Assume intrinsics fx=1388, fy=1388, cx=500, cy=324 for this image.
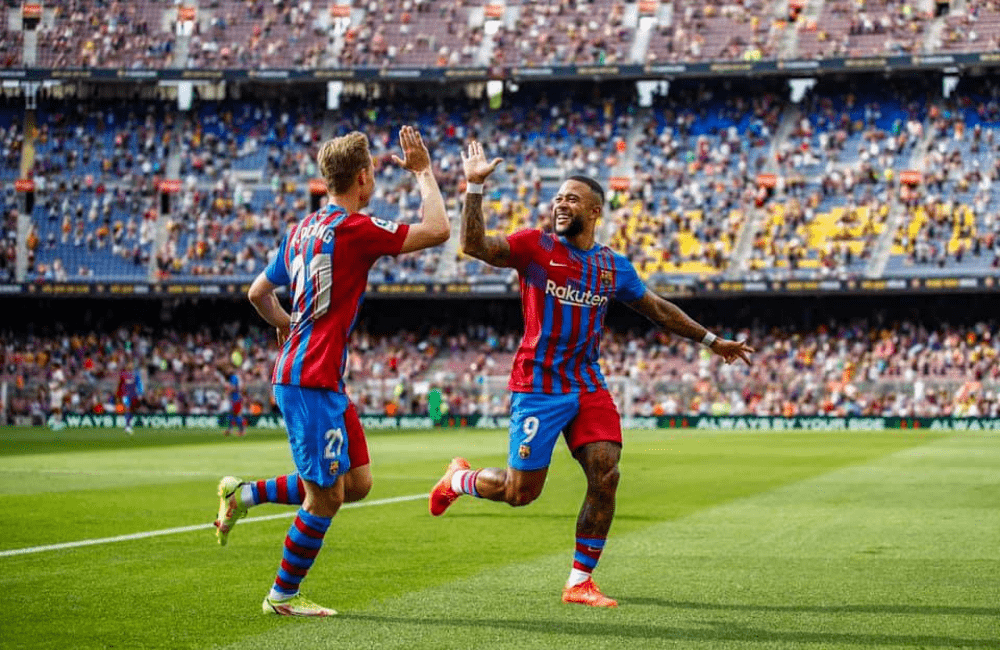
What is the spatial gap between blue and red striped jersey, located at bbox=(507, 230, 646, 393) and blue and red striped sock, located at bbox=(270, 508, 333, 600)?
1.72m

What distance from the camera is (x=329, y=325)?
7621 millimetres

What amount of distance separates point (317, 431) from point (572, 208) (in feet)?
7.85

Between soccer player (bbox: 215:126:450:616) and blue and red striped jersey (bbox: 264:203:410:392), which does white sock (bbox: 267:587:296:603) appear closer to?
soccer player (bbox: 215:126:450:616)

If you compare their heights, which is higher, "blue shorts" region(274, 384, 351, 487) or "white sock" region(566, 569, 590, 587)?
"blue shorts" region(274, 384, 351, 487)

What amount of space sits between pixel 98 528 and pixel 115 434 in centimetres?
2931

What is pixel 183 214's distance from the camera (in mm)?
56750

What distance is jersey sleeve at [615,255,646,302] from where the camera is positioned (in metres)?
9.09

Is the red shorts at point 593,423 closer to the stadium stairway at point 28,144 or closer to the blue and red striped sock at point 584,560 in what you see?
the blue and red striped sock at point 584,560

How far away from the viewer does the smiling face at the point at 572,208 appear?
8.87 metres

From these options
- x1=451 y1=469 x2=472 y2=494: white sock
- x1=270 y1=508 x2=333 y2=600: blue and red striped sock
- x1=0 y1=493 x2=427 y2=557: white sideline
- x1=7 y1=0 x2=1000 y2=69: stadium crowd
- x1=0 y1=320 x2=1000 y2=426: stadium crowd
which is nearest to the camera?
x1=270 y1=508 x2=333 y2=600: blue and red striped sock

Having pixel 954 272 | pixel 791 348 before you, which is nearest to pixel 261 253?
pixel 791 348

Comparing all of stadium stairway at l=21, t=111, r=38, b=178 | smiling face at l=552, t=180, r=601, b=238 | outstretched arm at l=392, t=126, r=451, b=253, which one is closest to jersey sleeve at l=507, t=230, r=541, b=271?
smiling face at l=552, t=180, r=601, b=238

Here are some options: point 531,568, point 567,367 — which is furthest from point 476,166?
point 531,568

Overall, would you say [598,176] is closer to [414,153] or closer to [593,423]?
[593,423]
